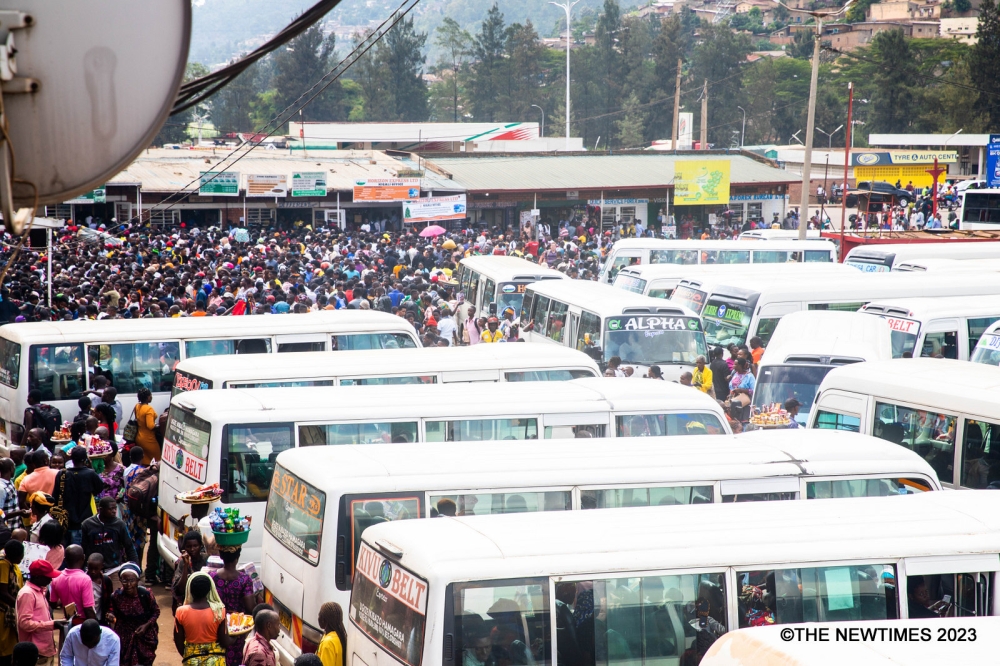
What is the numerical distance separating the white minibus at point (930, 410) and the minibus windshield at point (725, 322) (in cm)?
627

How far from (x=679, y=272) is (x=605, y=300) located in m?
5.95

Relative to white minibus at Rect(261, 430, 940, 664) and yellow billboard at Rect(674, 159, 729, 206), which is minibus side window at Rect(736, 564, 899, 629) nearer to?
white minibus at Rect(261, 430, 940, 664)

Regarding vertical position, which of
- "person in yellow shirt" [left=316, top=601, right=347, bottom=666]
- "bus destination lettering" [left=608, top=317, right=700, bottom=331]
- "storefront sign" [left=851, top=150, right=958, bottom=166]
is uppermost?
"storefront sign" [left=851, top=150, right=958, bottom=166]

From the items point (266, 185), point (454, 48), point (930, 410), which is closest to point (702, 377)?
point (930, 410)

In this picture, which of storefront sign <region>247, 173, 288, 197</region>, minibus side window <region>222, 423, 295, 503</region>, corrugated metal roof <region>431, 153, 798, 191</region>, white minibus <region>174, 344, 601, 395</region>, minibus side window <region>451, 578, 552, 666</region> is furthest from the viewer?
corrugated metal roof <region>431, 153, 798, 191</region>

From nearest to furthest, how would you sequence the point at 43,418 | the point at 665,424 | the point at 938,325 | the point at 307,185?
the point at 665,424, the point at 43,418, the point at 938,325, the point at 307,185

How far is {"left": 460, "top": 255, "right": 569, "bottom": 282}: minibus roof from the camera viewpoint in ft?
66.6

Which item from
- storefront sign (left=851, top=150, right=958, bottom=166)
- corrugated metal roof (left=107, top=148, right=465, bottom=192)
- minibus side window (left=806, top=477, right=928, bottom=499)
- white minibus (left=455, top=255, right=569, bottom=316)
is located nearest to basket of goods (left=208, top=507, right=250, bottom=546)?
minibus side window (left=806, top=477, right=928, bottom=499)

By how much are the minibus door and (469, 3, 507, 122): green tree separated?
83879 millimetres

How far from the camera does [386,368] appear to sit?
11.3 meters

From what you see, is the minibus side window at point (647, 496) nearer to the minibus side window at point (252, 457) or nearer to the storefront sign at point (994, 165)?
the minibus side window at point (252, 457)

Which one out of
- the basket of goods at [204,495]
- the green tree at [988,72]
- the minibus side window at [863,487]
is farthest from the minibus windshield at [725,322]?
the green tree at [988,72]

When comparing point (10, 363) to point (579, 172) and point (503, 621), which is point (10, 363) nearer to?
point (503, 621)

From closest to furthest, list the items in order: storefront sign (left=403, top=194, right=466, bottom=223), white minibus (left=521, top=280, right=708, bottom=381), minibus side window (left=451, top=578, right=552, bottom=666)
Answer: minibus side window (left=451, top=578, right=552, bottom=666) < white minibus (left=521, top=280, right=708, bottom=381) < storefront sign (left=403, top=194, right=466, bottom=223)
